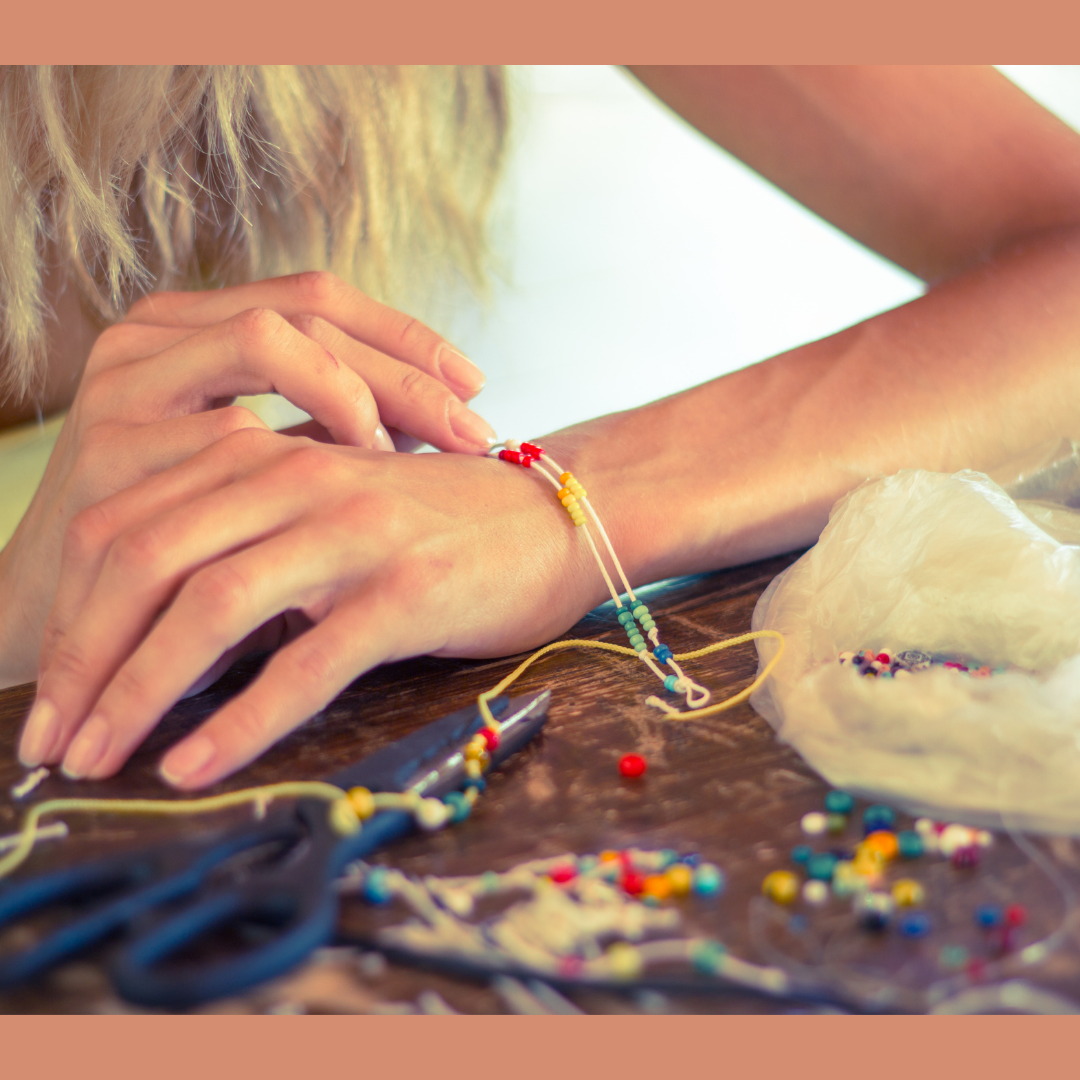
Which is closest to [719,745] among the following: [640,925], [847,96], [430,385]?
[640,925]

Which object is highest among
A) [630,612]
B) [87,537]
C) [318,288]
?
[318,288]

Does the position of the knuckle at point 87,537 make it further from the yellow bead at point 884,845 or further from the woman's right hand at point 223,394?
the yellow bead at point 884,845

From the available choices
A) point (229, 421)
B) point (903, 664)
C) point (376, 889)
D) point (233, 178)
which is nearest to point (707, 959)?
point (376, 889)

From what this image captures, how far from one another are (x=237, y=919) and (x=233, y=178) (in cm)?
88

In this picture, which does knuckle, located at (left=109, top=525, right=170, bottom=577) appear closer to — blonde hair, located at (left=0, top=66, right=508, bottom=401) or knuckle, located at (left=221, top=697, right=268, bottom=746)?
knuckle, located at (left=221, top=697, right=268, bottom=746)

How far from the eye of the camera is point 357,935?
0.35 metres

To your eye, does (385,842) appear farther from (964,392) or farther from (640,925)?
(964,392)

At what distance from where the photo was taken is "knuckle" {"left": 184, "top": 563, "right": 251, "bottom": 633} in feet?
1.61

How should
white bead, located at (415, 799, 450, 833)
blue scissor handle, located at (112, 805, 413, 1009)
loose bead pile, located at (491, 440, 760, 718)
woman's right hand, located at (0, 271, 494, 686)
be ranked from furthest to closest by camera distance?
woman's right hand, located at (0, 271, 494, 686), loose bead pile, located at (491, 440, 760, 718), white bead, located at (415, 799, 450, 833), blue scissor handle, located at (112, 805, 413, 1009)

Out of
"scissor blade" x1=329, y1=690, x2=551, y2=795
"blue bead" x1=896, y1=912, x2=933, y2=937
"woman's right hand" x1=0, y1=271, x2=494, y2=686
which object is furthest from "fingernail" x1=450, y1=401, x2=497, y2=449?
"blue bead" x1=896, y1=912, x2=933, y2=937

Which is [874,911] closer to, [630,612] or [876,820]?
[876,820]

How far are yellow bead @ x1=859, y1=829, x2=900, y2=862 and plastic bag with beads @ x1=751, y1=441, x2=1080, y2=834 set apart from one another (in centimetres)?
3

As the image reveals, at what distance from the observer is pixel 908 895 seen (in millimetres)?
355

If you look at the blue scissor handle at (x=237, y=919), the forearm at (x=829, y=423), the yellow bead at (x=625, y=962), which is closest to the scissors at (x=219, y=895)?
the blue scissor handle at (x=237, y=919)
